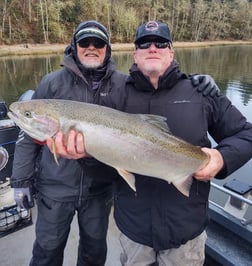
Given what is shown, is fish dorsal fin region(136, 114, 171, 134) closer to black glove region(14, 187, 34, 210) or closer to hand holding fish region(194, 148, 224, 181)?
hand holding fish region(194, 148, 224, 181)

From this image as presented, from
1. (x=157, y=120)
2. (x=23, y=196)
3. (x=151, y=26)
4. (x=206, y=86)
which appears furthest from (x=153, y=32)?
(x=23, y=196)

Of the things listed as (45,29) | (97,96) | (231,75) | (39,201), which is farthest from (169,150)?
(45,29)

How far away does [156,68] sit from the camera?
2.17 metres

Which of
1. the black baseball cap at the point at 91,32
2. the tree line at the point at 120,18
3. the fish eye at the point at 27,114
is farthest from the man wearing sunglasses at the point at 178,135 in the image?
the tree line at the point at 120,18

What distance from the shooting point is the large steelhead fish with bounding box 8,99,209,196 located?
2.05 m

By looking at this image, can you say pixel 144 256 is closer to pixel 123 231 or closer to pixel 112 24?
pixel 123 231

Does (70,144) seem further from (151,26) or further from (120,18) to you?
(120,18)

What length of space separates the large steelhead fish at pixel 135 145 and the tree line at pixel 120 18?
47.1 metres

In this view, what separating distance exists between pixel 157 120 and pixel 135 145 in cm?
21

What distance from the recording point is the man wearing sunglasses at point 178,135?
2088 mm

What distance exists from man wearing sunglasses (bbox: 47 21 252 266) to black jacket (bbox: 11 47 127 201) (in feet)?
1.70

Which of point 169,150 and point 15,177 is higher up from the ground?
point 169,150

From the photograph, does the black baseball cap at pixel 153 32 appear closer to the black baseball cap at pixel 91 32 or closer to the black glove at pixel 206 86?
the black glove at pixel 206 86

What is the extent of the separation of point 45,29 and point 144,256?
53.1 metres
